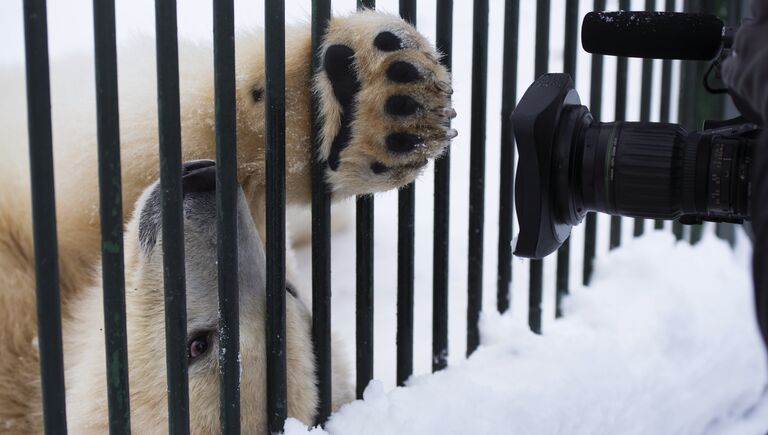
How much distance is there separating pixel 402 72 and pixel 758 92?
2.24 ft

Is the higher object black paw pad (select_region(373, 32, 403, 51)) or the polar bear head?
black paw pad (select_region(373, 32, 403, 51))

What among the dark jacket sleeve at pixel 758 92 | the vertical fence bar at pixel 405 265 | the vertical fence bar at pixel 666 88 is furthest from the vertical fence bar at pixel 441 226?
the vertical fence bar at pixel 666 88

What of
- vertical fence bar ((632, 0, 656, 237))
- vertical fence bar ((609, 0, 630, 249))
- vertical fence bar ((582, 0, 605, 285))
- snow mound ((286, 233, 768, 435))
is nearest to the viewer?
snow mound ((286, 233, 768, 435))

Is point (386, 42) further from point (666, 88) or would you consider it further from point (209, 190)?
point (666, 88)

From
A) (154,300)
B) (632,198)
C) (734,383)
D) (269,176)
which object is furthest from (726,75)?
(734,383)

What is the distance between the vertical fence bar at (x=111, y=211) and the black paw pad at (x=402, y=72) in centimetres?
44

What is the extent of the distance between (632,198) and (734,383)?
3.82 feet

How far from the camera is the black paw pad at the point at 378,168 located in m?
1.50

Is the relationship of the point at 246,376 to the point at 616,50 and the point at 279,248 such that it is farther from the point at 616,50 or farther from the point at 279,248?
the point at 616,50

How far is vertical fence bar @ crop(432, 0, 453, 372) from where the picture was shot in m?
1.76

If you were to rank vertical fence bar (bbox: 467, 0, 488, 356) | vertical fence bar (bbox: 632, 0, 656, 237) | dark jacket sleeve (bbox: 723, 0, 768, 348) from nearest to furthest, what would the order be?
1. dark jacket sleeve (bbox: 723, 0, 768, 348)
2. vertical fence bar (bbox: 467, 0, 488, 356)
3. vertical fence bar (bbox: 632, 0, 656, 237)

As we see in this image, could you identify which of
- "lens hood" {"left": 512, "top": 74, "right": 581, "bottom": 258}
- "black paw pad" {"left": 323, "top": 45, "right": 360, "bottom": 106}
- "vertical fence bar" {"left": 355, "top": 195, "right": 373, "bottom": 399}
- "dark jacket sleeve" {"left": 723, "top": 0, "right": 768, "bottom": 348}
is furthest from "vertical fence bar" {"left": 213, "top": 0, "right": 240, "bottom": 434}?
"dark jacket sleeve" {"left": 723, "top": 0, "right": 768, "bottom": 348}

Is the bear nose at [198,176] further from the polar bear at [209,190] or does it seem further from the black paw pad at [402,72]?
the black paw pad at [402,72]

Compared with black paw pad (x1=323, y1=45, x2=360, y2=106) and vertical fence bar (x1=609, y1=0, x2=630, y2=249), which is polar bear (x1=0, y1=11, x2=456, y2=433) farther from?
vertical fence bar (x1=609, y1=0, x2=630, y2=249)
